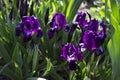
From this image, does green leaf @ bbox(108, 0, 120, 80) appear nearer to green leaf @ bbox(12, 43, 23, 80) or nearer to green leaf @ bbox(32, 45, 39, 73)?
green leaf @ bbox(32, 45, 39, 73)

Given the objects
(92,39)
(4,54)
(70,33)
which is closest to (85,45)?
(92,39)

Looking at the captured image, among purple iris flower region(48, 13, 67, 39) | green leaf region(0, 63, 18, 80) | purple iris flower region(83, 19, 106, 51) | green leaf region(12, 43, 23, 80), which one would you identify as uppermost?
purple iris flower region(48, 13, 67, 39)

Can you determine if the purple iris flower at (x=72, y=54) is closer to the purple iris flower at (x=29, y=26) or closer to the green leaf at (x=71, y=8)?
the purple iris flower at (x=29, y=26)

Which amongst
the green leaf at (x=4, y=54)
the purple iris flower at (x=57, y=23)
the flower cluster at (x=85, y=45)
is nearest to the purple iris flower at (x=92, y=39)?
the flower cluster at (x=85, y=45)

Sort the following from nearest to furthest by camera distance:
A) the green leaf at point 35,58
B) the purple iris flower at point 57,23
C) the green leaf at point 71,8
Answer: the green leaf at point 35,58 < the purple iris flower at point 57,23 < the green leaf at point 71,8

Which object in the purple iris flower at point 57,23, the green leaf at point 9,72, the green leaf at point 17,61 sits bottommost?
the green leaf at point 9,72

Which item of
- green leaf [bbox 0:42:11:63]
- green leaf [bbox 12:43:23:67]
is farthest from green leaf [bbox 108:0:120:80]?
green leaf [bbox 0:42:11:63]

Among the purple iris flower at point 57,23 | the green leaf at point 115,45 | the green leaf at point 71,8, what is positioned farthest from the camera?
the green leaf at point 71,8

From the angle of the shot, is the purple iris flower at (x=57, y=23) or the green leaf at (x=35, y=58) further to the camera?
the purple iris flower at (x=57, y=23)

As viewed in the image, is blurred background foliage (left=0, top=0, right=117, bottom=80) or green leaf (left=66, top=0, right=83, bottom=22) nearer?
blurred background foliage (left=0, top=0, right=117, bottom=80)

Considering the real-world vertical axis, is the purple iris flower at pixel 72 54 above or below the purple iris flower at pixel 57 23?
below
